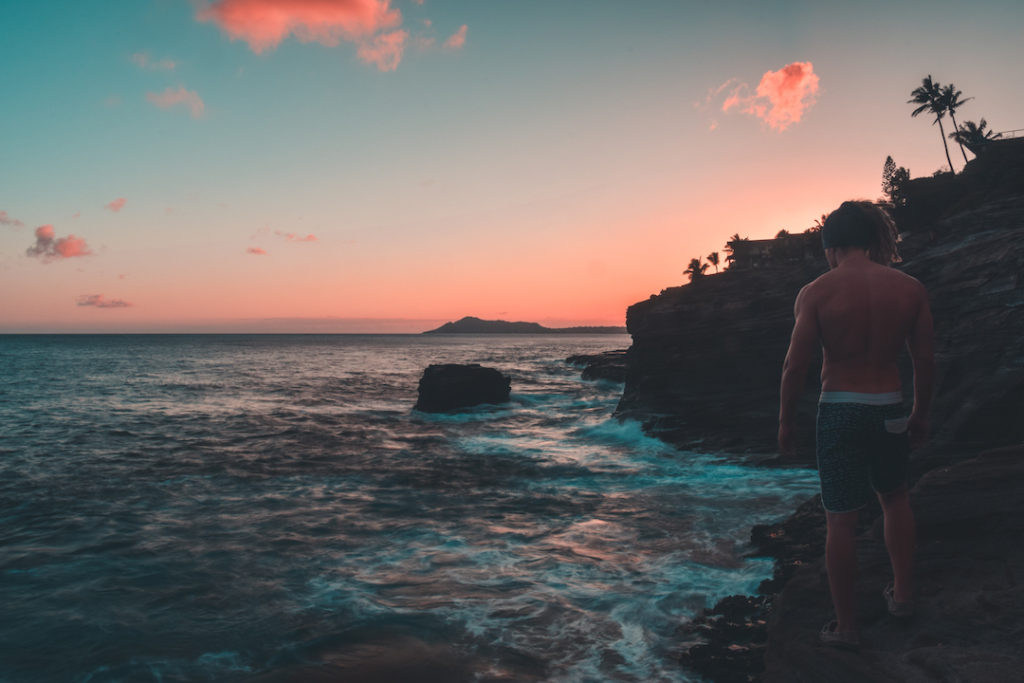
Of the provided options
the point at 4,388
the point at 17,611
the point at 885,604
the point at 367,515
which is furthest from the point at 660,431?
the point at 4,388

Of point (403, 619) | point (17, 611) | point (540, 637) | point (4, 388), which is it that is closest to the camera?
point (540, 637)

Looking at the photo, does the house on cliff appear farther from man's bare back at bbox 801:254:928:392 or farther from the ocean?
man's bare back at bbox 801:254:928:392

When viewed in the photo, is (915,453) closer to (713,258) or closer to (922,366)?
(922,366)

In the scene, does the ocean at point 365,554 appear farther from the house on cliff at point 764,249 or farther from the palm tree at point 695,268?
the palm tree at point 695,268

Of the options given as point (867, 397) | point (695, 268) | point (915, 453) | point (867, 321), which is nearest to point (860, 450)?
point (867, 397)

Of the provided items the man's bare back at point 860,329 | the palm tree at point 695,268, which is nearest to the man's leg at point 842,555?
the man's bare back at point 860,329

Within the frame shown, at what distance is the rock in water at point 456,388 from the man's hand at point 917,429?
945 inches

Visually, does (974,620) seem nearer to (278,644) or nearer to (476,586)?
(476,586)

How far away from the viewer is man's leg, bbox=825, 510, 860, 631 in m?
3.39

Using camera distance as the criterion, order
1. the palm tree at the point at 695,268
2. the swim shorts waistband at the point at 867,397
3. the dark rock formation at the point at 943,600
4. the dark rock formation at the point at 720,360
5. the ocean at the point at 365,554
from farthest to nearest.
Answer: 1. the palm tree at the point at 695,268
2. the dark rock formation at the point at 720,360
3. the ocean at the point at 365,554
4. the swim shorts waistband at the point at 867,397
5. the dark rock formation at the point at 943,600

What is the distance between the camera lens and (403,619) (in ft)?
19.5

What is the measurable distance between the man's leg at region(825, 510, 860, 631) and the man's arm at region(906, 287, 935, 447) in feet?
2.32

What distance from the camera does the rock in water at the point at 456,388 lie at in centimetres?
2680

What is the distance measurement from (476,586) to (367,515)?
405 centimetres
